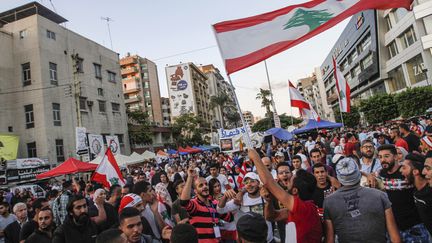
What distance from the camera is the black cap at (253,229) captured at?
7.11 ft

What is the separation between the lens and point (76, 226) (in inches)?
146

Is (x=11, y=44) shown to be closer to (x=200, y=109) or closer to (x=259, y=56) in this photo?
(x=259, y=56)

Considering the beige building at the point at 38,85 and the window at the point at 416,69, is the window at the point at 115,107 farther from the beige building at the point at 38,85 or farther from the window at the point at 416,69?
the window at the point at 416,69

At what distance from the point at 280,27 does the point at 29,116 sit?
85.5ft

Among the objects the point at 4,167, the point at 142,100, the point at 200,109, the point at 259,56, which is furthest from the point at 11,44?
the point at 200,109

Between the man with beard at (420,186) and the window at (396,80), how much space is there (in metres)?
40.3

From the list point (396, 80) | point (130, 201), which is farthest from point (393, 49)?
point (130, 201)

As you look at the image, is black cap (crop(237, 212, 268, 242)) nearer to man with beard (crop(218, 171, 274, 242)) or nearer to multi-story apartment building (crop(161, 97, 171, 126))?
man with beard (crop(218, 171, 274, 242))

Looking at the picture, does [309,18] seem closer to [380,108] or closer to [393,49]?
[380,108]

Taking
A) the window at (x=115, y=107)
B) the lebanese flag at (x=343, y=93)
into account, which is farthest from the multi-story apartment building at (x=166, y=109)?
the lebanese flag at (x=343, y=93)

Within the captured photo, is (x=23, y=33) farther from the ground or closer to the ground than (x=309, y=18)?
farther from the ground

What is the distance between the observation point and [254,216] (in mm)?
2262

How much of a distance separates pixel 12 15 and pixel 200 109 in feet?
162

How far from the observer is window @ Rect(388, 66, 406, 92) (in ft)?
126
